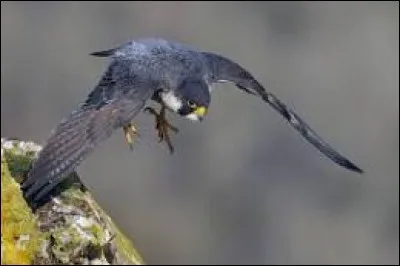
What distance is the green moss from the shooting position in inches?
215

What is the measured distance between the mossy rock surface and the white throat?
5.16 feet

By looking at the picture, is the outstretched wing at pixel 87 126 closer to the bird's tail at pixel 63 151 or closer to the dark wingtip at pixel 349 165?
the bird's tail at pixel 63 151

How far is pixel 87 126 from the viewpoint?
6859 millimetres

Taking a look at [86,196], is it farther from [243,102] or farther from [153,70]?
[243,102]

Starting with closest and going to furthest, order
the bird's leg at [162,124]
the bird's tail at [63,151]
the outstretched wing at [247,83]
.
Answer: the bird's tail at [63,151] < the bird's leg at [162,124] < the outstretched wing at [247,83]

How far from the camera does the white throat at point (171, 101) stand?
763 centimetres

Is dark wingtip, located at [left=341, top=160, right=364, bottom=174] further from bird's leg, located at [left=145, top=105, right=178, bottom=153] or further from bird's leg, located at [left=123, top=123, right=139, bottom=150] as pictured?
bird's leg, located at [left=123, top=123, right=139, bottom=150]

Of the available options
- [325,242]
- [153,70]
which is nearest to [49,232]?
[153,70]

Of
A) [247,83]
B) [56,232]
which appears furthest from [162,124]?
[56,232]

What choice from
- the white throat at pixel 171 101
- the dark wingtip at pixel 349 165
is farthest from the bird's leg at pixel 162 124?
the dark wingtip at pixel 349 165

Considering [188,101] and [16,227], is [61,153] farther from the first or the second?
[188,101]

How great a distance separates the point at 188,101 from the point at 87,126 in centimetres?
90

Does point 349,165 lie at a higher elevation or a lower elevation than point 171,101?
lower

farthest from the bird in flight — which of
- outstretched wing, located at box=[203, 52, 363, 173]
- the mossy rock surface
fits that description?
the mossy rock surface
